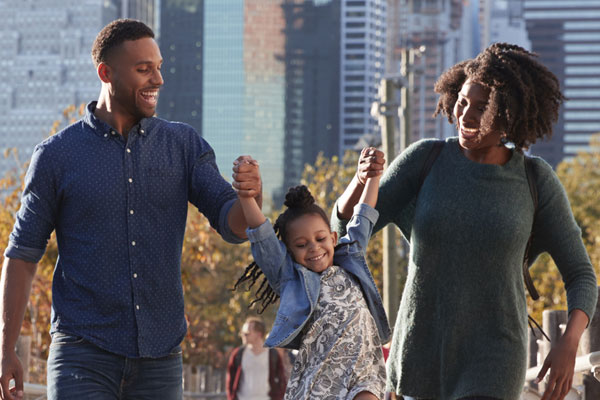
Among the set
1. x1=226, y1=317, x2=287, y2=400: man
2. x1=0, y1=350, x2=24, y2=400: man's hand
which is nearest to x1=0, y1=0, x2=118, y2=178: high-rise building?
x1=226, y1=317, x2=287, y2=400: man

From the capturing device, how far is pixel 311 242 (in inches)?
180

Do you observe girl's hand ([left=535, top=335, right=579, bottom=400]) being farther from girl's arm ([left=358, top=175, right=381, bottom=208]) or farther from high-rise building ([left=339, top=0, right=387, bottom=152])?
high-rise building ([left=339, top=0, right=387, bottom=152])

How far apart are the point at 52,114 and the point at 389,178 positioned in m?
192

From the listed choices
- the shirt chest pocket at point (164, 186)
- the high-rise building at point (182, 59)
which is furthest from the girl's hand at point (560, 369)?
the high-rise building at point (182, 59)

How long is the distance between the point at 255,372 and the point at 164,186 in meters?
7.80

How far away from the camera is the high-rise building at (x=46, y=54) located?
191 metres

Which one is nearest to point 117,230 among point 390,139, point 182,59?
point 390,139

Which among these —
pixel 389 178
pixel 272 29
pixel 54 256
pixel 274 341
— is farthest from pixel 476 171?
pixel 272 29

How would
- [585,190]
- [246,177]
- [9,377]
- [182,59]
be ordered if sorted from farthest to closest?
[182,59], [585,190], [9,377], [246,177]

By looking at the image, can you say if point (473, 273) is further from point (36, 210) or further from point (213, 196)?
point (36, 210)

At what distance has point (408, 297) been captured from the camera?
451 centimetres

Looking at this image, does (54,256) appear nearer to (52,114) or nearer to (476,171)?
(476,171)

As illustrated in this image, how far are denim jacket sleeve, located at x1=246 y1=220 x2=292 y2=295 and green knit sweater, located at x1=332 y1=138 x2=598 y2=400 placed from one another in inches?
18.4

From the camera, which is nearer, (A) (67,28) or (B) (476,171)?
(B) (476,171)
